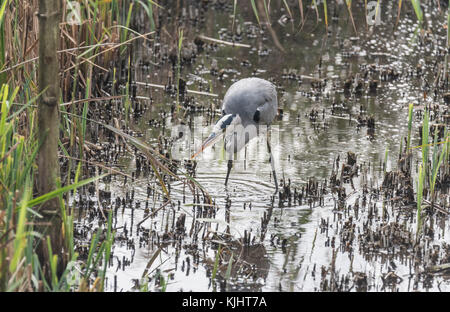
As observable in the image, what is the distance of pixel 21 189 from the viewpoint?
3.61 m

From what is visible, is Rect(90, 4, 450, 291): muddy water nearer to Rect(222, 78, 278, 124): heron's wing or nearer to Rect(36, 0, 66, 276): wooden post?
Rect(222, 78, 278, 124): heron's wing

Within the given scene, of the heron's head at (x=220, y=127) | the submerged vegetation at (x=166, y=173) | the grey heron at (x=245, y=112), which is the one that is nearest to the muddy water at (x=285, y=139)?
the submerged vegetation at (x=166, y=173)

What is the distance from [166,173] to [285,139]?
1369mm

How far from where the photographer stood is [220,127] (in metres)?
5.54

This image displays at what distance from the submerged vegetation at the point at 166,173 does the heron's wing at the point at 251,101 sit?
0.53 metres

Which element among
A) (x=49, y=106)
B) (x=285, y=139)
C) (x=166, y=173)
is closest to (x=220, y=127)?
(x=166, y=173)

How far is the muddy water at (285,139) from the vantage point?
4.47 metres

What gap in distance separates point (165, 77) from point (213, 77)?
0.53 meters

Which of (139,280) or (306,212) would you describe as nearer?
(139,280)

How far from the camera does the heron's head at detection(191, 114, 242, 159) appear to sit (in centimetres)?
539

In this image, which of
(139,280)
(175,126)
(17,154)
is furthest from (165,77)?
(17,154)

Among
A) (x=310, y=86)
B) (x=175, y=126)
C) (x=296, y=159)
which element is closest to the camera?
(x=296, y=159)
